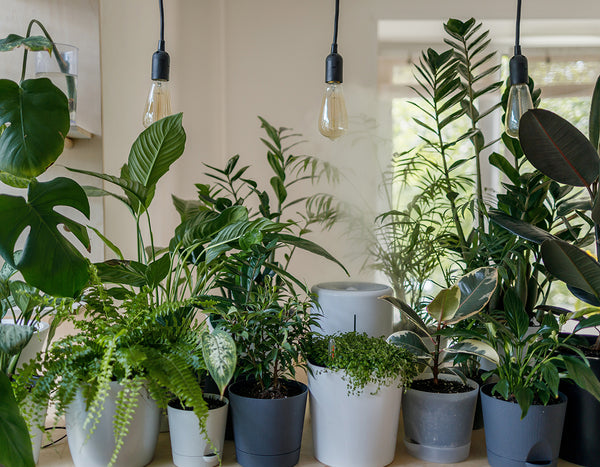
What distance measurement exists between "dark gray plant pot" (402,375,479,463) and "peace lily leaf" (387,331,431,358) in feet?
0.23

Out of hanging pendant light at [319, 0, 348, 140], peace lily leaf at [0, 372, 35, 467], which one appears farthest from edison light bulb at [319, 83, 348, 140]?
peace lily leaf at [0, 372, 35, 467]

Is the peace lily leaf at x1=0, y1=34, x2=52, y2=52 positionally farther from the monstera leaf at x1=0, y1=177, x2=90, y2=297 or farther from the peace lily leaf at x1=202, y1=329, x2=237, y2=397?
the peace lily leaf at x1=202, y1=329, x2=237, y2=397

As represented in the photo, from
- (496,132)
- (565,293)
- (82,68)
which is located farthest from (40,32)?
(565,293)

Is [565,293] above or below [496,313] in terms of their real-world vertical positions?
below

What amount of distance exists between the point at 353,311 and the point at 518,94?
1.65 ft

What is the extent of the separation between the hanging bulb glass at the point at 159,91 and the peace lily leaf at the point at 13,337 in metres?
0.47

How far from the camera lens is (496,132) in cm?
280

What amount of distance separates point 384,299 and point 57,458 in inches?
25.9

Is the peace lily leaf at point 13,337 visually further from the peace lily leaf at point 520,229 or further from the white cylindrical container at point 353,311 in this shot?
the peace lily leaf at point 520,229

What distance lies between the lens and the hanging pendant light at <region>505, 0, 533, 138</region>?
98cm

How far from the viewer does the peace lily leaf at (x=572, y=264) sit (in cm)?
90

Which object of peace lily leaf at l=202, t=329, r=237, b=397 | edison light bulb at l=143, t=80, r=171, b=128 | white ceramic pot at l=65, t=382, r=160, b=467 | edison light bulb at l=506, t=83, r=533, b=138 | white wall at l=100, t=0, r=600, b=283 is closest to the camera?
peace lily leaf at l=202, t=329, r=237, b=397

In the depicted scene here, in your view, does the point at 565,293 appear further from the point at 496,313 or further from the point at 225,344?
the point at 225,344

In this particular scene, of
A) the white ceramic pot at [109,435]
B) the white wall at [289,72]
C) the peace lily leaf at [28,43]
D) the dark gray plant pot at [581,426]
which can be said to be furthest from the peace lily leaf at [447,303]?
the white wall at [289,72]
